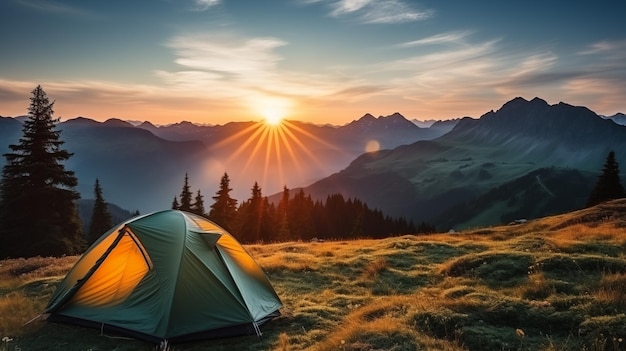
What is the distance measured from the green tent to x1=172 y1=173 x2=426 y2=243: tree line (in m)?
37.1

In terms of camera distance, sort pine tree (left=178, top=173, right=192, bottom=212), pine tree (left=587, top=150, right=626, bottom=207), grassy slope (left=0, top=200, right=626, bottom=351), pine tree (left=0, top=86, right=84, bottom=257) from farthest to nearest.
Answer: pine tree (left=178, top=173, right=192, bottom=212)
pine tree (left=587, top=150, right=626, bottom=207)
pine tree (left=0, top=86, right=84, bottom=257)
grassy slope (left=0, top=200, right=626, bottom=351)

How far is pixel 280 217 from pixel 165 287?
63.1 metres


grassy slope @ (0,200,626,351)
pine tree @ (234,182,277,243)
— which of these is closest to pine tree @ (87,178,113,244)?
pine tree @ (234,182,277,243)

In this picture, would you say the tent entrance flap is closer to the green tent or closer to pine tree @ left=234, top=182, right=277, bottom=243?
the green tent

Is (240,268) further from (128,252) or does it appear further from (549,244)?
(549,244)

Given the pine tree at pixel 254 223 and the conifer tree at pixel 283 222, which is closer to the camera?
the conifer tree at pixel 283 222

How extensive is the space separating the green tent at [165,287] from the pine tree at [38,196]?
2566cm

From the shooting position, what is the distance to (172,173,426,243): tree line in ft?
216

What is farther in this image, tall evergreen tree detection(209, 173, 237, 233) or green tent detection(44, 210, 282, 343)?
tall evergreen tree detection(209, 173, 237, 233)

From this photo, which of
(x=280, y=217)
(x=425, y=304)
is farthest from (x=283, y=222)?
(x=425, y=304)

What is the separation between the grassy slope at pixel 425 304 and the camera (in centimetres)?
921

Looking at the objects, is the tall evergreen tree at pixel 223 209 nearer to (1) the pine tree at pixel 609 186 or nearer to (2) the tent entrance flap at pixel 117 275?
(2) the tent entrance flap at pixel 117 275

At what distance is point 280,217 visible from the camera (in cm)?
7431

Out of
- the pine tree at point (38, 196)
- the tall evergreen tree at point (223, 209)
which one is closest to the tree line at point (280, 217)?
the tall evergreen tree at point (223, 209)
